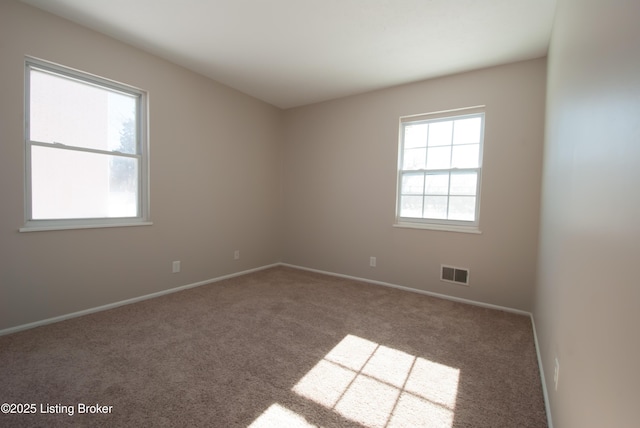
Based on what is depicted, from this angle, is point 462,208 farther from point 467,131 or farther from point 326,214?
point 326,214

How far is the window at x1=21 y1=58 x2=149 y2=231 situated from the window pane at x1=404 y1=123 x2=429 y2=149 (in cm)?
315

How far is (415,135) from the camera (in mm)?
A: 3625

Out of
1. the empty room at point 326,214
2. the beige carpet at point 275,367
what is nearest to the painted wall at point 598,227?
the empty room at point 326,214

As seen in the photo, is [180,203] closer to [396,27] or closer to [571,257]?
[396,27]

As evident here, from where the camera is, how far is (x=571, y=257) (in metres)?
1.33

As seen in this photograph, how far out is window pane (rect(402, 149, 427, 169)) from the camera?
357 cm

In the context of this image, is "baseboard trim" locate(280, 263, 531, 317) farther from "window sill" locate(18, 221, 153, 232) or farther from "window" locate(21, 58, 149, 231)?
"window" locate(21, 58, 149, 231)

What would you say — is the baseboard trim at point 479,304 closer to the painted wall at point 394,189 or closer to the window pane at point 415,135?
the painted wall at point 394,189

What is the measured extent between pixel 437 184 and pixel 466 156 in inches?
17.7

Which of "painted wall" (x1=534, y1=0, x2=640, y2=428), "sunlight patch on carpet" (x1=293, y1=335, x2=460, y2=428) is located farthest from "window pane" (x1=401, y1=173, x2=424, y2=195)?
"sunlight patch on carpet" (x1=293, y1=335, x2=460, y2=428)

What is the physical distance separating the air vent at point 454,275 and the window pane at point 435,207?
0.63 metres

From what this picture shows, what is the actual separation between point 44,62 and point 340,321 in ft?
11.4

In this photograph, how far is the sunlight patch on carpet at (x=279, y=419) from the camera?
4.67 ft

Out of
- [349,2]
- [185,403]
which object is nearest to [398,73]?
[349,2]
